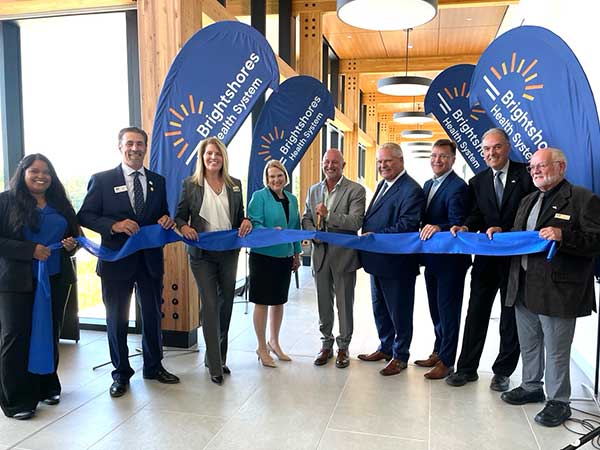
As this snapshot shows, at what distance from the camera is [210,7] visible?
15.6 ft

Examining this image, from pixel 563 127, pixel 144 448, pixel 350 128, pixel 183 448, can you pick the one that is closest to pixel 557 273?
pixel 563 127

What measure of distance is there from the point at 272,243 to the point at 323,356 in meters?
1.02

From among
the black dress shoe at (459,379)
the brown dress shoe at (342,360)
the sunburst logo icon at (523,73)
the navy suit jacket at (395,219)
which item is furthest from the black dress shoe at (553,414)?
the sunburst logo icon at (523,73)

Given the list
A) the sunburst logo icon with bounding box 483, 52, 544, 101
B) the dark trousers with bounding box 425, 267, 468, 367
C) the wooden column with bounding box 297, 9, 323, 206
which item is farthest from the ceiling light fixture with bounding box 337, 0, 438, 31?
the wooden column with bounding box 297, 9, 323, 206

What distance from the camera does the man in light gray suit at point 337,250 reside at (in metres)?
3.72

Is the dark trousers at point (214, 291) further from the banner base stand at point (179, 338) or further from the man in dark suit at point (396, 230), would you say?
the man in dark suit at point (396, 230)

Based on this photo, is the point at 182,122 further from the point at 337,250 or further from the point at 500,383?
the point at 500,383

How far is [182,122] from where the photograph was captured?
3797 millimetres

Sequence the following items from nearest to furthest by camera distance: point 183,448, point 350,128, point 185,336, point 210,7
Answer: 1. point 183,448
2. point 185,336
3. point 210,7
4. point 350,128

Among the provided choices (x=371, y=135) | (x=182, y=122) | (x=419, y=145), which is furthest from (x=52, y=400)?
(x=419, y=145)

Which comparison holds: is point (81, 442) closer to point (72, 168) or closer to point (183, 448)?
point (183, 448)

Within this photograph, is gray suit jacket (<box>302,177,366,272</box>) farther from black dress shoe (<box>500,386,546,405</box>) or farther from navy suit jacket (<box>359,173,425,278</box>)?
black dress shoe (<box>500,386,546,405</box>)

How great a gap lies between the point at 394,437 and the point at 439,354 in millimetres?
1083

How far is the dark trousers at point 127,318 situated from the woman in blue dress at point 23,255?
0.41 metres
